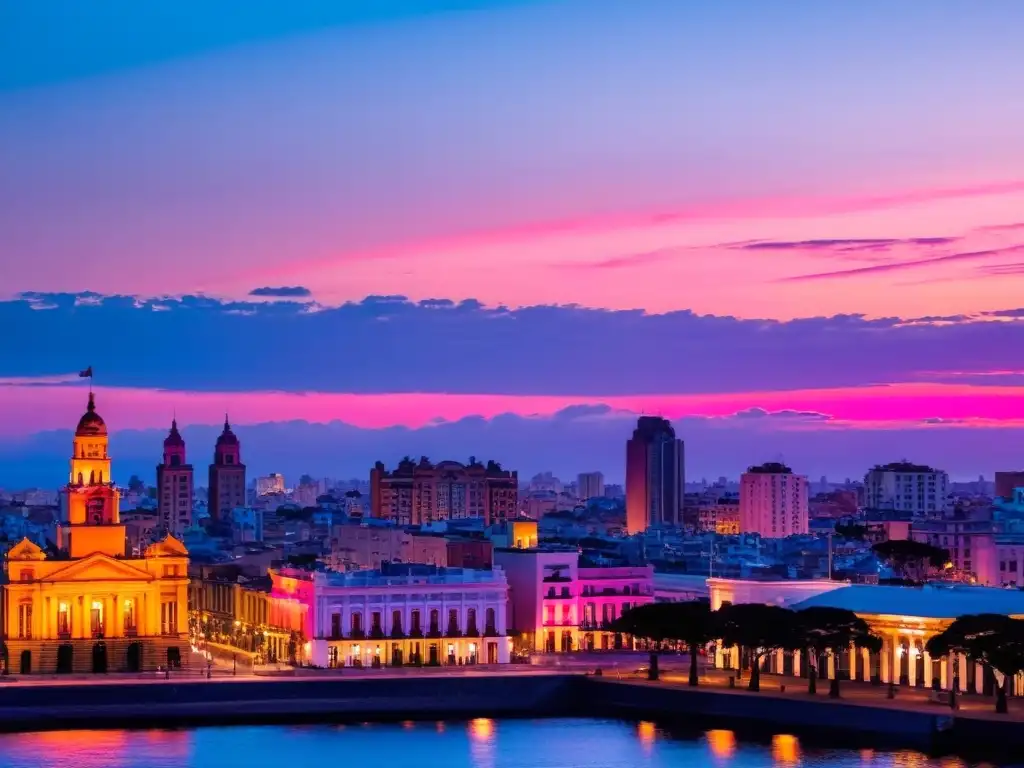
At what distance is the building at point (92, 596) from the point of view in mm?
86312

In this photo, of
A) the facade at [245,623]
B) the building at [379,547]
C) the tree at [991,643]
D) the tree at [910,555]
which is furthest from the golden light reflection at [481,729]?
the tree at [910,555]

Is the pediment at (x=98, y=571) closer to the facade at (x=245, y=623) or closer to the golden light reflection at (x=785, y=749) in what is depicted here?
the facade at (x=245, y=623)

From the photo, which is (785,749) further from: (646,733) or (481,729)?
(481,729)

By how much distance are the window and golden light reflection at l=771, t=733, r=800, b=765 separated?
23.4 m

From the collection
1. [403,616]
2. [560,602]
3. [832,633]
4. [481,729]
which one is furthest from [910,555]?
[481,729]

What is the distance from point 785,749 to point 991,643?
779 centimetres

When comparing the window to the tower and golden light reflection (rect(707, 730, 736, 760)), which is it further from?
golden light reflection (rect(707, 730, 736, 760))

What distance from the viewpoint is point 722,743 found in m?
76.0

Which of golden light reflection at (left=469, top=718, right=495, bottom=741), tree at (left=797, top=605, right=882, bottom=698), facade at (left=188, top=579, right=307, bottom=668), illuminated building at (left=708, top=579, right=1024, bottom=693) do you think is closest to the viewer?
golden light reflection at (left=469, top=718, right=495, bottom=741)

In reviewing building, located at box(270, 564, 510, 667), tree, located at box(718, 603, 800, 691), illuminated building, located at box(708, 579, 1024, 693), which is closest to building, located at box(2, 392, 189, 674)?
building, located at box(270, 564, 510, 667)

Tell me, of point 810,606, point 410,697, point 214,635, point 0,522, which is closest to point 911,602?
point 810,606

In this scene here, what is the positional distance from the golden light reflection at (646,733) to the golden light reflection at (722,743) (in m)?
1.63

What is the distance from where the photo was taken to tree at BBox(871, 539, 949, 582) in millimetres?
121000

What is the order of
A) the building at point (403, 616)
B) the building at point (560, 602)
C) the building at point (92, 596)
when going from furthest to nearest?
the building at point (560, 602), the building at point (403, 616), the building at point (92, 596)
